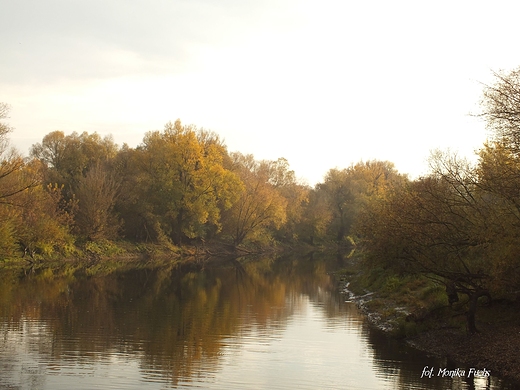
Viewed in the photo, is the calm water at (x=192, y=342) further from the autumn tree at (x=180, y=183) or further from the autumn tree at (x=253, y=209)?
the autumn tree at (x=253, y=209)

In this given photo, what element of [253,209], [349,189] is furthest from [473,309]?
[349,189]

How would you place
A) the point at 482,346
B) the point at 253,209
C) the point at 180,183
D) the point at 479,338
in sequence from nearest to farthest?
the point at 482,346
the point at 479,338
the point at 180,183
the point at 253,209

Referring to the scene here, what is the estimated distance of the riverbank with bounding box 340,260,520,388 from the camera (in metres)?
18.2

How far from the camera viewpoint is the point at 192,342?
71.2 ft

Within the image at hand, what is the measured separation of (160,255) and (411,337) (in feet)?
156

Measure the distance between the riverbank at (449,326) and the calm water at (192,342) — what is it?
2.24 ft

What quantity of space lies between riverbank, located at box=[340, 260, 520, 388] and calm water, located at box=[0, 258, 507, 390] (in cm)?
68

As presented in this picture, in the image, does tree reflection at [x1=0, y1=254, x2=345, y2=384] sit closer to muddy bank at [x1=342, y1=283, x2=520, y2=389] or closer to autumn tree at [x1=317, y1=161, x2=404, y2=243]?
muddy bank at [x1=342, y1=283, x2=520, y2=389]

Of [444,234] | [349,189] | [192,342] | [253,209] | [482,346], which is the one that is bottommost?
[192,342]

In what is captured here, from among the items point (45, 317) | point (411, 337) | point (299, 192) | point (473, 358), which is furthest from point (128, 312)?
point (299, 192)

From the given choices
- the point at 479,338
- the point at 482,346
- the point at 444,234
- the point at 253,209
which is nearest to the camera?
the point at 482,346

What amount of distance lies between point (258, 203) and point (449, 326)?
184 ft

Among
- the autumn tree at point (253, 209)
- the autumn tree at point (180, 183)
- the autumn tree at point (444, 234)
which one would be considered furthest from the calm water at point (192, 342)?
the autumn tree at point (253, 209)

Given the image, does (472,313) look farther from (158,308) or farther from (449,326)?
(158,308)
